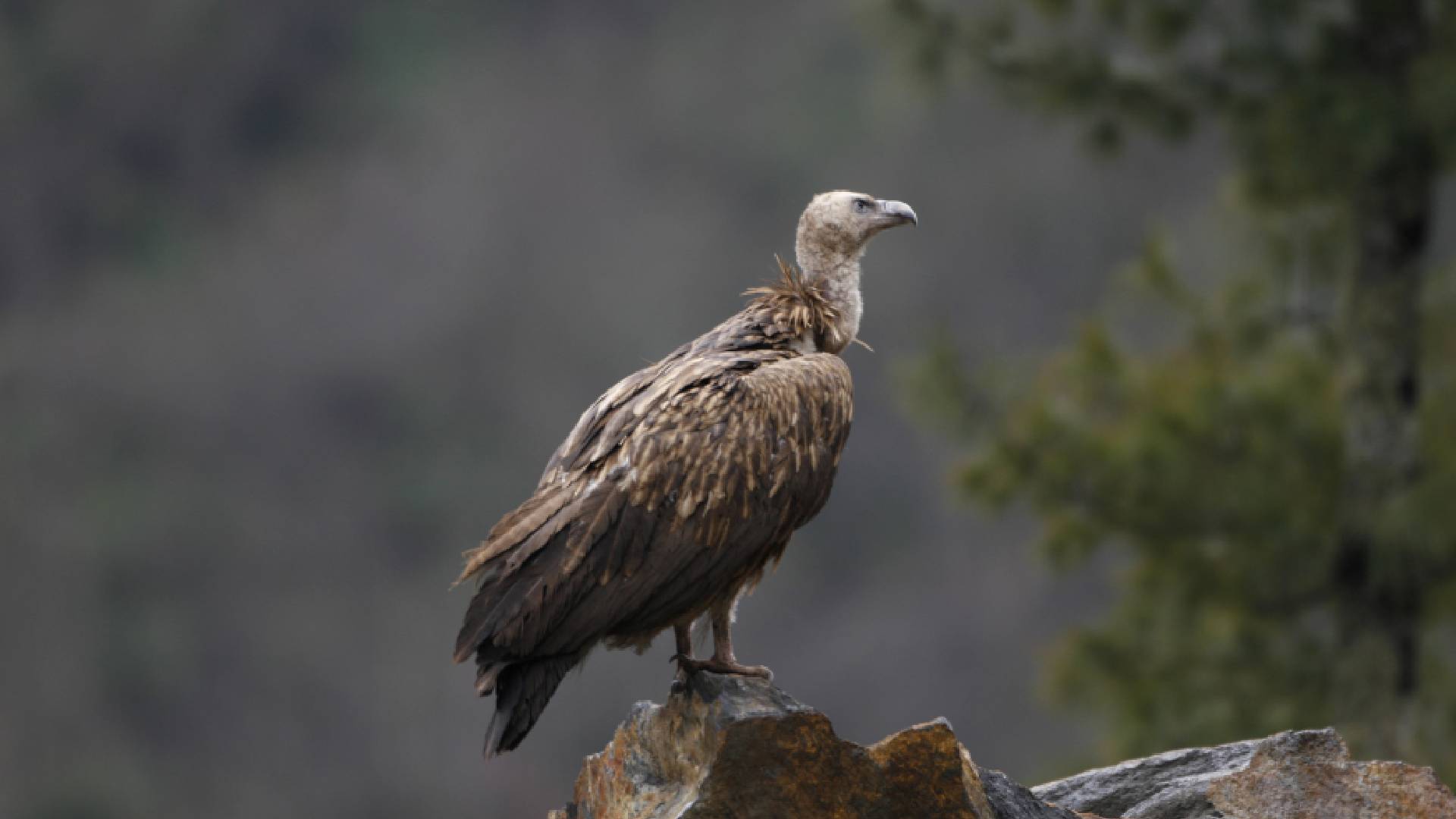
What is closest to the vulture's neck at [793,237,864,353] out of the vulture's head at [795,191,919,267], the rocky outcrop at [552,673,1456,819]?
the vulture's head at [795,191,919,267]

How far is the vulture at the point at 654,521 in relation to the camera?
14.3ft

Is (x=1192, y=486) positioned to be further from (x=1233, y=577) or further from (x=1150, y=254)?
(x=1150, y=254)

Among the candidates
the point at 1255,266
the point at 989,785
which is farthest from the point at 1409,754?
the point at 989,785

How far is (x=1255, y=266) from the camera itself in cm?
941

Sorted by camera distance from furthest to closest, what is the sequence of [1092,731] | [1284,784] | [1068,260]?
1. [1068,260]
2. [1092,731]
3. [1284,784]

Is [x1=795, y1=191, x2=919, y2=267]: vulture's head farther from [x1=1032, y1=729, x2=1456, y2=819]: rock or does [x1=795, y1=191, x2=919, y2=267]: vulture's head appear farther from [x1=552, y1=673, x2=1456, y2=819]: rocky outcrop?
[x1=1032, y1=729, x2=1456, y2=819]: rock

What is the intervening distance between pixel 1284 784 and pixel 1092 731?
6460 millimetres

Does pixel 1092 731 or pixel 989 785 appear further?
pixel 1092 731

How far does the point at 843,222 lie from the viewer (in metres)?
5.17

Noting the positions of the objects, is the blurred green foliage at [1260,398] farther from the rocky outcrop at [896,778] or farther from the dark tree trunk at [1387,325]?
the rocky outcrop at [896,778]

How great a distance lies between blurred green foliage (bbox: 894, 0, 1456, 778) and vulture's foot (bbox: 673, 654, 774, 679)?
4.46m

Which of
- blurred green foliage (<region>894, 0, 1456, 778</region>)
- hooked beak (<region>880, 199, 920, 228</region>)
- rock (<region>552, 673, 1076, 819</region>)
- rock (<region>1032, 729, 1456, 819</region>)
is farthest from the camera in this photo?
blurred green foliage (<region>894, 0, 1456, 778</region>)

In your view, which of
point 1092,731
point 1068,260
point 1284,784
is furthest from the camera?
point 1068,260

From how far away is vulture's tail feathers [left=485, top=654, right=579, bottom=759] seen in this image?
171 inches
